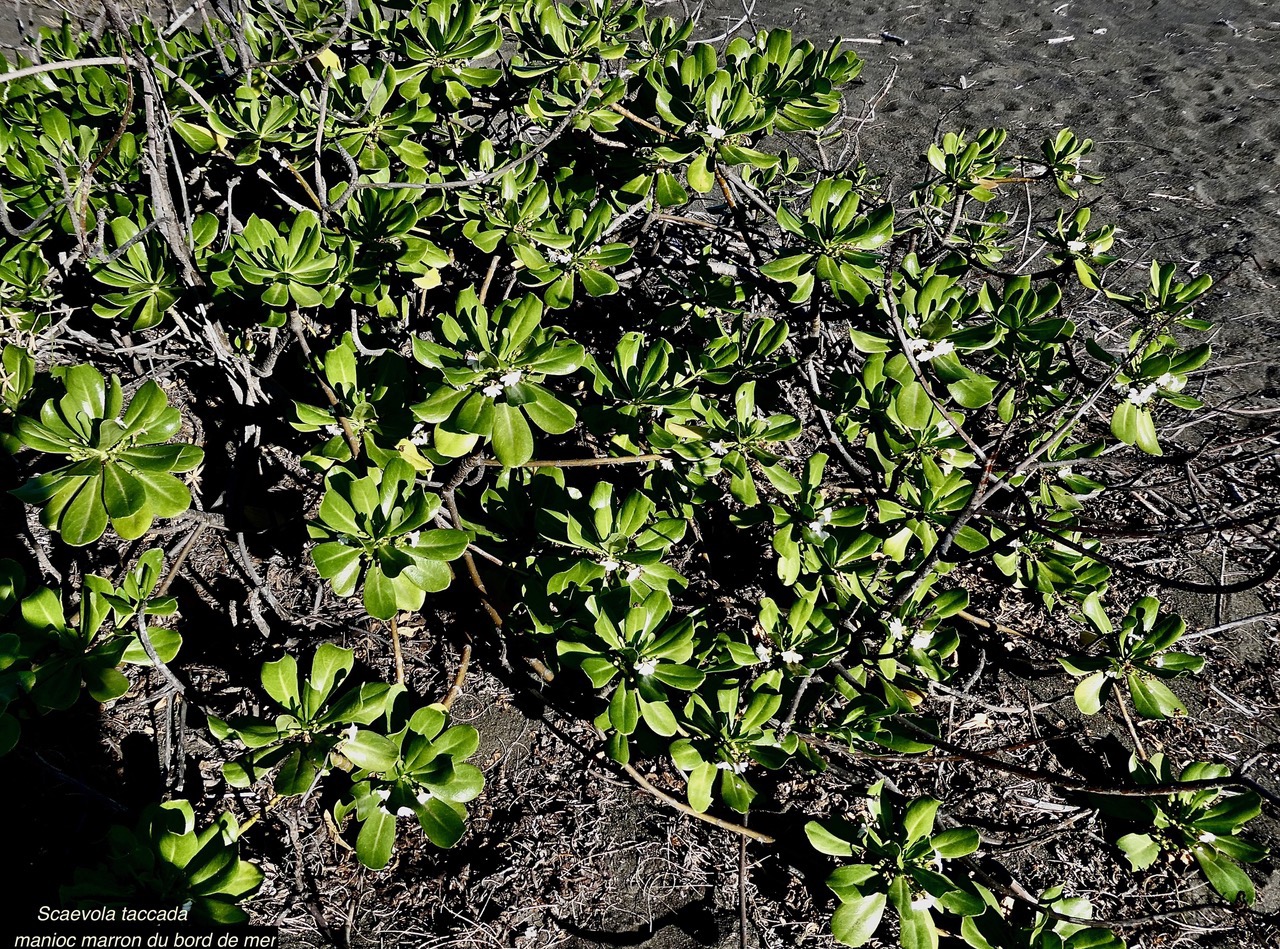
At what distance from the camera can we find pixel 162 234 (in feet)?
6.37

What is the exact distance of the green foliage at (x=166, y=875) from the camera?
1412mm

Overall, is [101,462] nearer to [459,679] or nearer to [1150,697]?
[459,679]

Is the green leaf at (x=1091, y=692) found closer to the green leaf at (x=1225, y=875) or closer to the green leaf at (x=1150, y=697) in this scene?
the green leaf at (x=1150, y=697)

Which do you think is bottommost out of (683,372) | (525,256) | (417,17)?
(683,372)

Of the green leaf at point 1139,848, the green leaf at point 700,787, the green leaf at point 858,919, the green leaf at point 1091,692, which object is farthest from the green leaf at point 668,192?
the green leaf at point 1139,848

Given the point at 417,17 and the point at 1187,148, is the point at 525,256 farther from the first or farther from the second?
the point at 1187,148

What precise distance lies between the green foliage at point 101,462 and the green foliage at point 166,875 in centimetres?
57

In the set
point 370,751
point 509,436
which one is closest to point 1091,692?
point 509,436

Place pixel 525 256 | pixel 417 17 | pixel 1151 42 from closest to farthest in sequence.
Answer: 1. pixel 525 256
2. pixel 417 17
3. pixel 1151 42

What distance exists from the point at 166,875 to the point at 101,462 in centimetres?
79

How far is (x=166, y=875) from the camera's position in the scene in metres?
1.46

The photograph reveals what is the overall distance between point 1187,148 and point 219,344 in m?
5.27

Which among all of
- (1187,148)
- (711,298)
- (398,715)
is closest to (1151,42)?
(1187,148)

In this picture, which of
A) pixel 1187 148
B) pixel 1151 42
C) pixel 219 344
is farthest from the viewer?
pixel 1151 42
